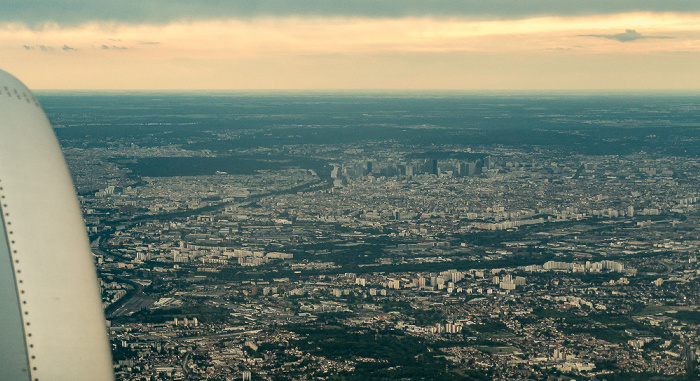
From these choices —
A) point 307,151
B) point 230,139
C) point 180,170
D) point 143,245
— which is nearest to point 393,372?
point 143,245

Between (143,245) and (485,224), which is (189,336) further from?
(485,224)

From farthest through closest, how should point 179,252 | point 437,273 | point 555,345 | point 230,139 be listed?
1. point 230,139
2. point 179,252
3. point 437,273
4. point 555,345

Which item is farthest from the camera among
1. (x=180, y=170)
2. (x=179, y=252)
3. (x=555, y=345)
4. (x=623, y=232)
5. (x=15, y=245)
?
(x=180, y=170)

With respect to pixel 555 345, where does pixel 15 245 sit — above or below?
above

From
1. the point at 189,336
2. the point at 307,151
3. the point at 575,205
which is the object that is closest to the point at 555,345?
the point at 189,336

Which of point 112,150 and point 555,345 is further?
point 112,150

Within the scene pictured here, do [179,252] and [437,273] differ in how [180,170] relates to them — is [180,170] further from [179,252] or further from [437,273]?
[437,273]
